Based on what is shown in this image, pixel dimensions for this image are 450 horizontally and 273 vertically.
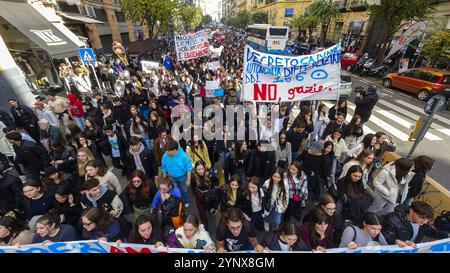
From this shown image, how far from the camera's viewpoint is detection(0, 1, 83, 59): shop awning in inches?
412

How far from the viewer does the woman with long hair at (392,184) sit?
3.60 metres

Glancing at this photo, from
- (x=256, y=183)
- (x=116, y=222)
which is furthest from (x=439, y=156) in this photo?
(x=116, y=222)

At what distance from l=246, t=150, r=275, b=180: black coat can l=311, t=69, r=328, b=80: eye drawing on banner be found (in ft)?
6.81

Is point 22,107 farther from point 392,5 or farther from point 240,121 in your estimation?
point 392,5

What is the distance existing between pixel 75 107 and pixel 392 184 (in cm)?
866

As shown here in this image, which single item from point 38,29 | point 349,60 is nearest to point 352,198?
point 38,29

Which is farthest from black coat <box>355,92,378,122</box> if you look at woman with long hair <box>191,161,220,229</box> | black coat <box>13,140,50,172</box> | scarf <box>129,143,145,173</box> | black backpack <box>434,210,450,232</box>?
black coat <box>13,140,50,172</box>

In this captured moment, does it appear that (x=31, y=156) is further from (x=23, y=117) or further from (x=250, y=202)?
(x=250, y=202)

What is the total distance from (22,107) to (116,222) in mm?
6031

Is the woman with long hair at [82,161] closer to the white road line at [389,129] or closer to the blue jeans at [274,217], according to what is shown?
the blue jeans at [274,217]

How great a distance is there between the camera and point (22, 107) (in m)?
6.45

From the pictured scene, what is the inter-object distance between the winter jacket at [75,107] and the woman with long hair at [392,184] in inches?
330

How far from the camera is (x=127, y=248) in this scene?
8.82ft

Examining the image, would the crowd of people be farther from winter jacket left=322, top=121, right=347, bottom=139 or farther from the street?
the street
